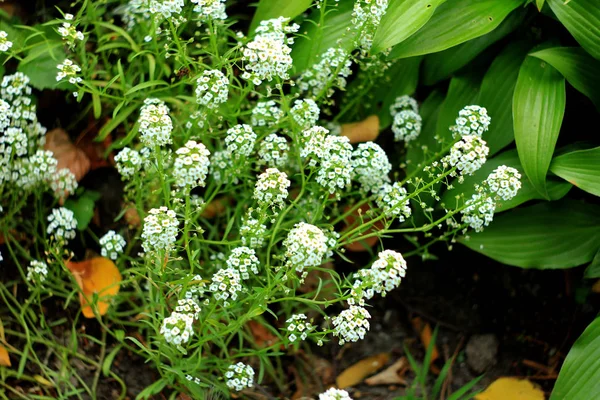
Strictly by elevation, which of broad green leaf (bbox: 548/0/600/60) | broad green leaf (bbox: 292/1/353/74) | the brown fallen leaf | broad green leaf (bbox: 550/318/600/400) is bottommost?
the brown fallen leaf

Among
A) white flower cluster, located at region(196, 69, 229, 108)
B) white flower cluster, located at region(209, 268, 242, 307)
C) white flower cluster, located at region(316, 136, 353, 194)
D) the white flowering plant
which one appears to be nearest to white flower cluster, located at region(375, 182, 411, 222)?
the white flowering plant

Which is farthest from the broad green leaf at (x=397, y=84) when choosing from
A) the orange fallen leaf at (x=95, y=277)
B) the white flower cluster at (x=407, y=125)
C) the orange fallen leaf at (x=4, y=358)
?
the orange fallen leaf at (x=4, y=358)

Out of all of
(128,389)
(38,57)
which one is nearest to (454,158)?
(128,389)

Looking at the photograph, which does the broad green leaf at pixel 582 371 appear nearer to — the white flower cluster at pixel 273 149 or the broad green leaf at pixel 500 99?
the broad green leaf at pixel 500 99

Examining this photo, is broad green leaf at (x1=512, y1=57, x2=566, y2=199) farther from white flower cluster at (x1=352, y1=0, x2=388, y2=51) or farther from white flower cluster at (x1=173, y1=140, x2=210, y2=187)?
white flower cluster at (x1=173, y1=140, x2=210, y2=187)

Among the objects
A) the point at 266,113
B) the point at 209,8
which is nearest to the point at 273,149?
the point at 266,113

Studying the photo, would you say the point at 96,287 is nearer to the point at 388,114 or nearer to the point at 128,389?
the point at 128,389
